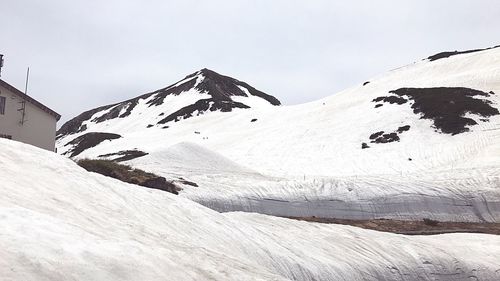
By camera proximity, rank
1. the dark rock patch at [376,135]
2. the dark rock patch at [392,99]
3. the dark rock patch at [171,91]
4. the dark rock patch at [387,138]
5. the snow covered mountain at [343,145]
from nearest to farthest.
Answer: the snow covered mountain at [343,145], the dark rock patch at [387,138], the dark rock patch at [376,135], the dark rock patch at [392,99], the dark rock patch at [171,91]

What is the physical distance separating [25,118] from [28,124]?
0.54 m

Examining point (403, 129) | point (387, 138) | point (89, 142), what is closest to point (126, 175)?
point (387, 138)

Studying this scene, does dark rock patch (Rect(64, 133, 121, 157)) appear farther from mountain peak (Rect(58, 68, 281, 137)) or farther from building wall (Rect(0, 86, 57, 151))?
building wall (Rect(0, 86, 57, 151))

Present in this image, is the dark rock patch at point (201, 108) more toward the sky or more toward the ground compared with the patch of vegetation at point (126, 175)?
more toward the sky

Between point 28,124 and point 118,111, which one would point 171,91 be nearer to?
point 118,111

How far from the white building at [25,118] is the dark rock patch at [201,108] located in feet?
217

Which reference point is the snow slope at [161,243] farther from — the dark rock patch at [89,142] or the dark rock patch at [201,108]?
the dark rock patch at [201,108]

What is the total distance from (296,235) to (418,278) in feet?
12.0

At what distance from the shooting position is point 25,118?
3903 centimetres

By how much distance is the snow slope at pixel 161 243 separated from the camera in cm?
584

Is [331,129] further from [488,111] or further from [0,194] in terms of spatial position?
[0,194]

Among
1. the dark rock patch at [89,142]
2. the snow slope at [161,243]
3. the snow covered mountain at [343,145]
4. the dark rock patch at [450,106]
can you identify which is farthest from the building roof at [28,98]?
the dark rock patch at [89,142]

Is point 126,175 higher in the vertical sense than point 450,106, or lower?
lower

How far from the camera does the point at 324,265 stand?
11945 millimetres
